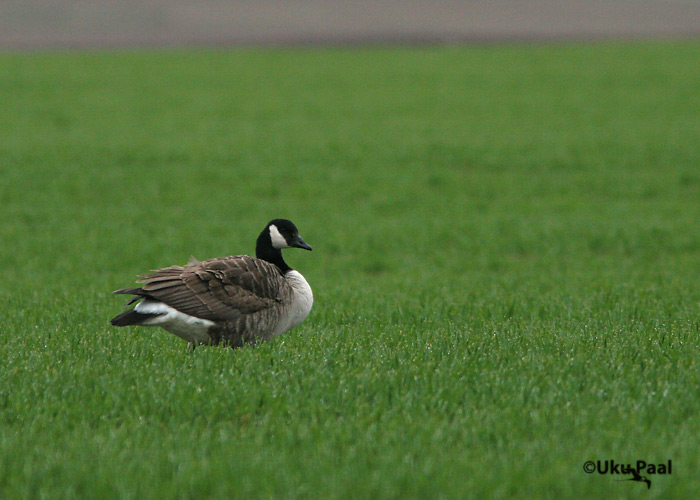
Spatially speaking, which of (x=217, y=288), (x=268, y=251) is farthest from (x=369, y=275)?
(x=217, y=288)

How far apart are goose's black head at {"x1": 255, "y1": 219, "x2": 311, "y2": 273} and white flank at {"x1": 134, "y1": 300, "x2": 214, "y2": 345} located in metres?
1.46

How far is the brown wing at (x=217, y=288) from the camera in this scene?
25.9 ft

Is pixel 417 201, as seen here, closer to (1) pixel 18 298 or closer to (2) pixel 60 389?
(1) pixel 18 298

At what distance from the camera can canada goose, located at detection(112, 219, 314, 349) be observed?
7820mm

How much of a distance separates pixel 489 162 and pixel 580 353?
20.0 metres

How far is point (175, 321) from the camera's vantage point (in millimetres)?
7812

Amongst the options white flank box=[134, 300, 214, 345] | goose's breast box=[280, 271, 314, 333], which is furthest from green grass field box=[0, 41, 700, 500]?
goose's breast box=[280, 271, 314, 333]

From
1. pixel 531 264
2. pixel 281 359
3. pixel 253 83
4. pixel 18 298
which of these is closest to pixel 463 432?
pixel 281 359

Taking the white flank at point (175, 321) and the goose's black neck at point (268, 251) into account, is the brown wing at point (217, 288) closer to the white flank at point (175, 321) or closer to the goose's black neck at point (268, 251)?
the white flank at point (175, 321)

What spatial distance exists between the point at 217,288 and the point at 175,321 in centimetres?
58

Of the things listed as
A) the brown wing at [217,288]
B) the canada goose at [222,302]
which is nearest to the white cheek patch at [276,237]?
the canada goose at [222,302]

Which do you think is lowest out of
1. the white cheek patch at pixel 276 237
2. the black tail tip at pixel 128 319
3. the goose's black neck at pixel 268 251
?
the black tail tip at pixel 128 319

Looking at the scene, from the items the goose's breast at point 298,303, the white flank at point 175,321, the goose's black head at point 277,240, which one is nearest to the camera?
the white flank at point 175,321

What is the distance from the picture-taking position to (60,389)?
6715mm
